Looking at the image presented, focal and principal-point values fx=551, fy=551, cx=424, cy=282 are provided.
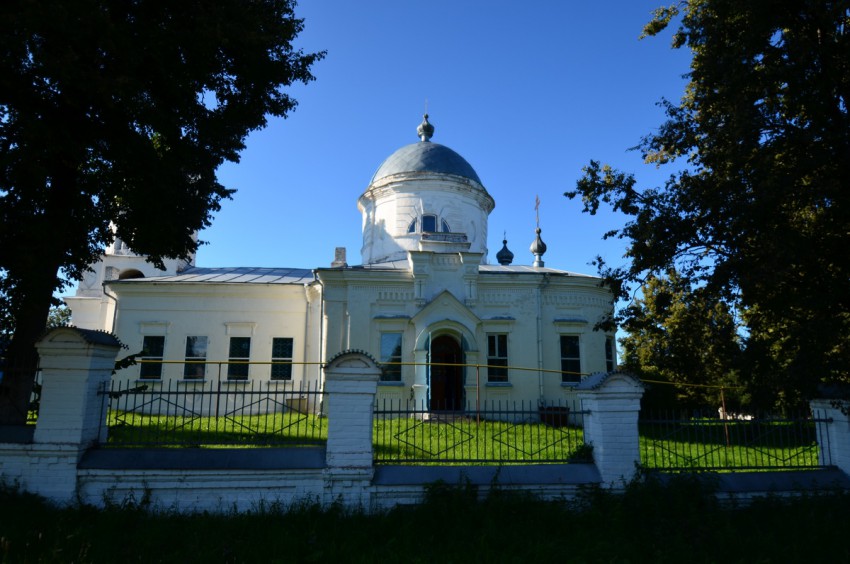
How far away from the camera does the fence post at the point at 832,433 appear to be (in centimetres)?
748

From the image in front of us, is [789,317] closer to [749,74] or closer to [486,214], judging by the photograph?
[749,74]

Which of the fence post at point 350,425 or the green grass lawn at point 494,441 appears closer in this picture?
the fence post at point 350,425

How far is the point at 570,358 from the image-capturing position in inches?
718

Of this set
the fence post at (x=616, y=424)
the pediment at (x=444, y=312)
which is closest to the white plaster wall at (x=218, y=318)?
the pediment at (x=444, y=312)

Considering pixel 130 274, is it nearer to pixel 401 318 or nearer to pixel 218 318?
pixel 218 318

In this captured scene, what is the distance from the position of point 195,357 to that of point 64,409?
1301 cm

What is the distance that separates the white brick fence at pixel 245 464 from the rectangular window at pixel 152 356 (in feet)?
41.7

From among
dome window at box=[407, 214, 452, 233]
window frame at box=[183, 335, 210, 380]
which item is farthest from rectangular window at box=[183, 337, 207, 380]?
dome window at box=[407, 214, 452, 233]

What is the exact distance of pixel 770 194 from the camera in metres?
7.49

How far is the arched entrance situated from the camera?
1773 centimetres

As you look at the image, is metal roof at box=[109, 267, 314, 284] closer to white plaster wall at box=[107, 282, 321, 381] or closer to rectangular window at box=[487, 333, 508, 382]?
white plaster wall at box=[107, 282, 321, 381]

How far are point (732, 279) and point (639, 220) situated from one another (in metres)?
1.75

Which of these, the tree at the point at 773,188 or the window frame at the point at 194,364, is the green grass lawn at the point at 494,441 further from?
the window frame at the point at 194,364

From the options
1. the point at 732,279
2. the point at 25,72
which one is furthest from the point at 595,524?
the point at 25,72
